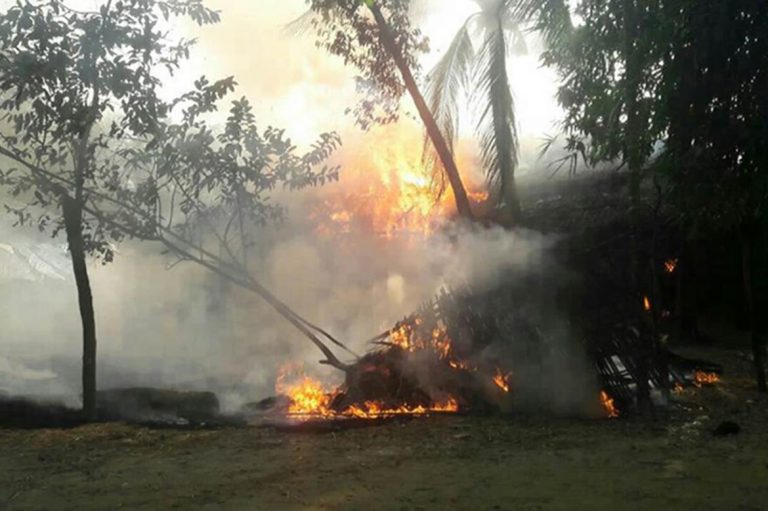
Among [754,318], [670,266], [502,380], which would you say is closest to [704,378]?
[754,318]

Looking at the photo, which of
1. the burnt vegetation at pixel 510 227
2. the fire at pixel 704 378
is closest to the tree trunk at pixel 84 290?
the burnt vegetation at pixel 510 227

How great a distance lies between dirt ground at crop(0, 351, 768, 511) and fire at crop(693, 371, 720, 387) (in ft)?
3.92

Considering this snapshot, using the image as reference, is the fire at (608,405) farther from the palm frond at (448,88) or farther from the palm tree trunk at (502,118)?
the palm frond at (448,88)

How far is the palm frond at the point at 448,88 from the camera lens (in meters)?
13.2

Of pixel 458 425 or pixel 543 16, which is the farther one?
pixel 543 16

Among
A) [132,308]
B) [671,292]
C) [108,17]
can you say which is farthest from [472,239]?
[132,308]

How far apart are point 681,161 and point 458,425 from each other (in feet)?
11.5

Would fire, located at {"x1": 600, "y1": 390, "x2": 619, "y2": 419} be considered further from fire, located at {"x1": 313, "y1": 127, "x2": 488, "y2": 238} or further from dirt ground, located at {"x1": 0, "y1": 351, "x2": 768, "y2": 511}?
fire, located at {"x1": 313, "y1": 127, "x2": 488, "y2": 238}

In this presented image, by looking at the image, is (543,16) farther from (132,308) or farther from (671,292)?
(132,308)

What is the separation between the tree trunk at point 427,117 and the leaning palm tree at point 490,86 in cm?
93

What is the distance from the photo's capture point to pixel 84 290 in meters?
8.84

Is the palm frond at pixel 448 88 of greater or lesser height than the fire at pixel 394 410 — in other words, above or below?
above

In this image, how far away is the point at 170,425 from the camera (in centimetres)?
857

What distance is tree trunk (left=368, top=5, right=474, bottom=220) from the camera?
38.0 ft
